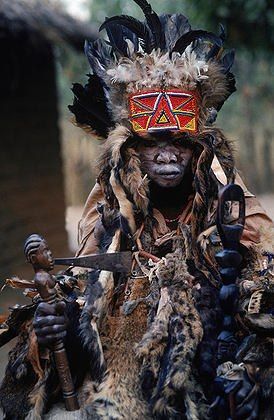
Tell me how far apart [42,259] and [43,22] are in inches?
208

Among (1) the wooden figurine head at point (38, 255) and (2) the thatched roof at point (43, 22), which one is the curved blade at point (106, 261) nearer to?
(1) the wooden figurine head at point (38, 255)

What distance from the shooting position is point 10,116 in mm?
8148

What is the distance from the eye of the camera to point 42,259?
2.74m

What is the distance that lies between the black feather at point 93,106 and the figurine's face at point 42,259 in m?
0.92

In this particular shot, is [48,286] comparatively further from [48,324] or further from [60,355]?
[60,355]

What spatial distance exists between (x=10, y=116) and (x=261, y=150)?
16.9m

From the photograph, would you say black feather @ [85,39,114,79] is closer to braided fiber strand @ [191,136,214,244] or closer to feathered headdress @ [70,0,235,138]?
feathered headdress @ [70,0,235,138]

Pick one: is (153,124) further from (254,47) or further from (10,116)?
(254,47)

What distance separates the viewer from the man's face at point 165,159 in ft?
10.3

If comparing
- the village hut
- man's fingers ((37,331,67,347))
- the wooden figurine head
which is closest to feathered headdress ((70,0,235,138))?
the wooden figurine head

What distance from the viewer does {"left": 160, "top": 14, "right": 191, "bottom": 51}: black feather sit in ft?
10.7

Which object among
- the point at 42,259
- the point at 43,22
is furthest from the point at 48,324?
the point at 43,22

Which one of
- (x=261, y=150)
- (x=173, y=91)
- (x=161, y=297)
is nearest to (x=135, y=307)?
(x=161, y=297)

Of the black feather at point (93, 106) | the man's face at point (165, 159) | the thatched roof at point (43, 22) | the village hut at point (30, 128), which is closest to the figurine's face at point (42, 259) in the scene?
the man's face at point (165, 159)
